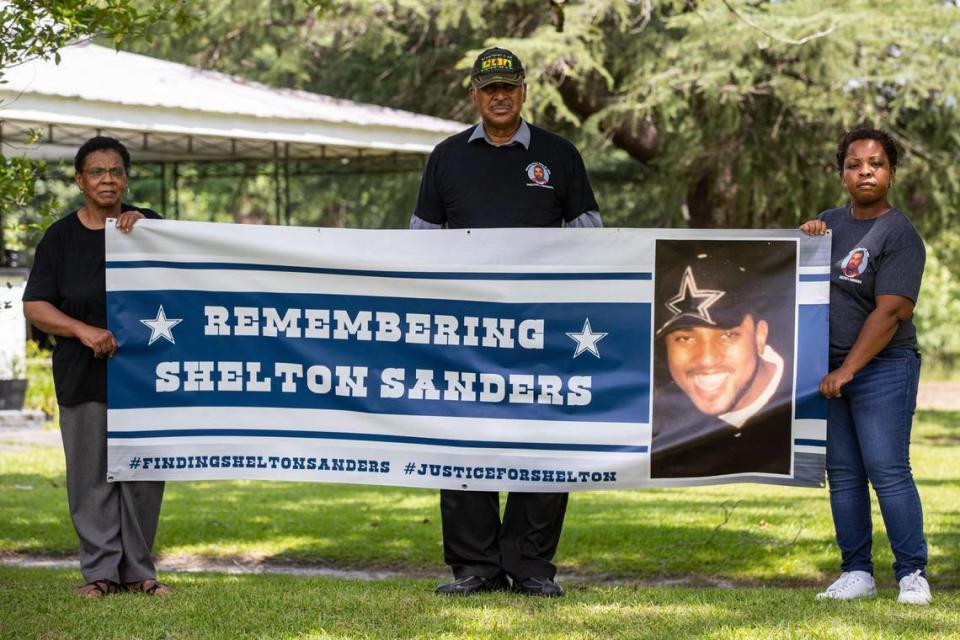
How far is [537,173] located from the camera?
5.87 m

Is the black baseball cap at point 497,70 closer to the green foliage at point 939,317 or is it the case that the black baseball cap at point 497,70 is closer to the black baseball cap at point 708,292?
the black baseball cap at point 708,292

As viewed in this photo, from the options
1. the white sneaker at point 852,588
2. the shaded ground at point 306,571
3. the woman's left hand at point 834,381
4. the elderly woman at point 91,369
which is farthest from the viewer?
the shaded ground at point 306,571

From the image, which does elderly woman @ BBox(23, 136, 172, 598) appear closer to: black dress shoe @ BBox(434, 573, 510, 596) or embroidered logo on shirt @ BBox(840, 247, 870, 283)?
black dress shoe @ BBox(434, 573, 510, 596)

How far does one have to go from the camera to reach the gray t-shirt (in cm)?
547

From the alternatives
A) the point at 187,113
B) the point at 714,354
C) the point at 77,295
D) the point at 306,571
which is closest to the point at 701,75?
the point at 187,113

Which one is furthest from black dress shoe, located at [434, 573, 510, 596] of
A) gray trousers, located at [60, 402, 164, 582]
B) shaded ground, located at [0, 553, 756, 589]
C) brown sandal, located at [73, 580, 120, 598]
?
brown sandal, located at [73, 580, 120, 598]

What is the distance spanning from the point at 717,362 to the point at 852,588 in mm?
1116

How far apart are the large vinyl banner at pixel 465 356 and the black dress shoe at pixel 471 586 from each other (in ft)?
1.34

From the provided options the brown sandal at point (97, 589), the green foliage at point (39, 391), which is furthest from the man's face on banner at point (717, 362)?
the green foliage at point (39, 391)

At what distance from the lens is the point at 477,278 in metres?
5.89

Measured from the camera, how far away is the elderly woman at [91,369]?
5.77 m

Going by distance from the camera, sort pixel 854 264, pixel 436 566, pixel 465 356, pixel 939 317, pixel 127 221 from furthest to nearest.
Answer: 1. pixel 939 317
2. pixel 436 566
3. pixel 465 356
4. pixel 127 221
5. pixel 854 264

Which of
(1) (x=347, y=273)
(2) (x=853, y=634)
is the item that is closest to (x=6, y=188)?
(1) (x=347, y=273)

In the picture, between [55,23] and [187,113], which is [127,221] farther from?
[187,113]
